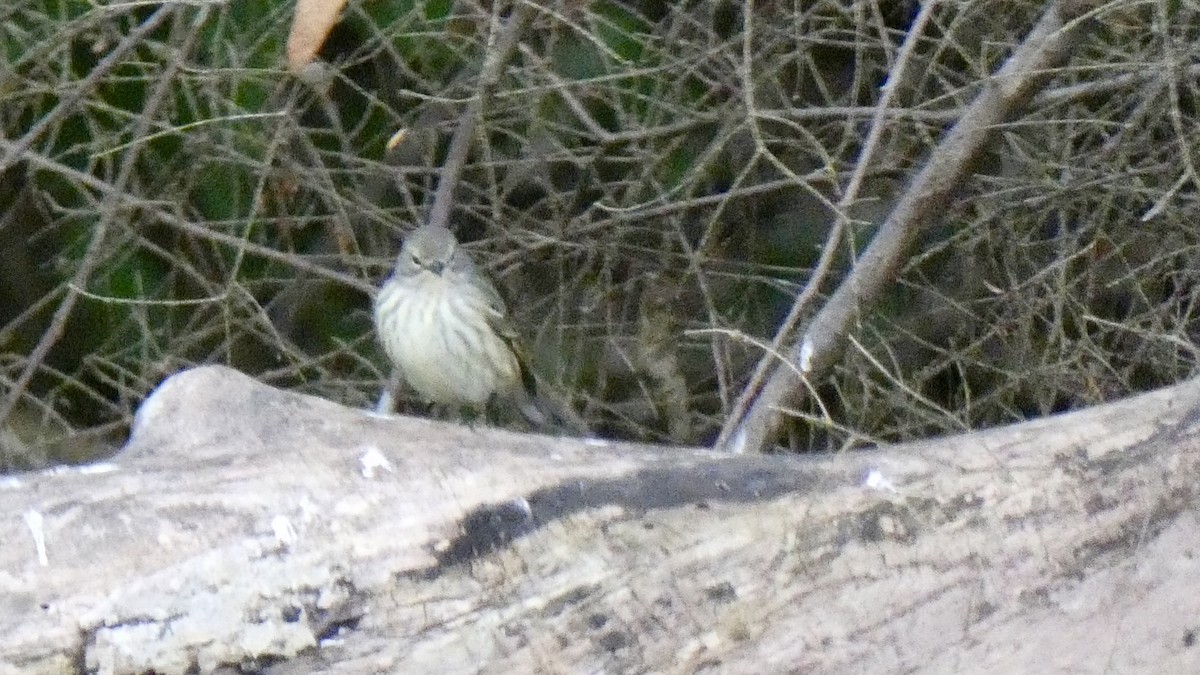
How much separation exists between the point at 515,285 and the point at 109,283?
3.65 feet

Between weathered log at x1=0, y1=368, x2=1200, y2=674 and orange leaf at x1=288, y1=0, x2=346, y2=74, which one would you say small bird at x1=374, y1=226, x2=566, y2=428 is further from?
weathered log at x1=0, y1=368, x2=1200, y2=674

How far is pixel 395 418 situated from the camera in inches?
100

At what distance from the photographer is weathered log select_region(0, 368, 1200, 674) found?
1.95 meters

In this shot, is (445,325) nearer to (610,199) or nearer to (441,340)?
(441,340)

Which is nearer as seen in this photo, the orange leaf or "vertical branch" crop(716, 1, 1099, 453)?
"vertical branch" crop(716, 1, 1099, 453)

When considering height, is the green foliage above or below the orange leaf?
below

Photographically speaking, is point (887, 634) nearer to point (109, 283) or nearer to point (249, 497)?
point (249, 497)

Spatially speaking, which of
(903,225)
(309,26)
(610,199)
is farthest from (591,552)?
(610,199)

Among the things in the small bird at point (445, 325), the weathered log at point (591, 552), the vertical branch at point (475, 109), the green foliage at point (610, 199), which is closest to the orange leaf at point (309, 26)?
the green foliage at point (610, 199)

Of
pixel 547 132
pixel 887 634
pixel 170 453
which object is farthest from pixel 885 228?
pixel 170 453

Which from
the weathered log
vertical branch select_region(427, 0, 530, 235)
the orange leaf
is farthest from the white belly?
the weathered log

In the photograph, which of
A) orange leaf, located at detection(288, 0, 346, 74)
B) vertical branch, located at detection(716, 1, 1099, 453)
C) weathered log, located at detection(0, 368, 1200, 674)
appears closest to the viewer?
weathered log, located at detection(0, 368, 1200, 674)

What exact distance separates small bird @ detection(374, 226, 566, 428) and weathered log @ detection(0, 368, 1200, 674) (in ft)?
3.84

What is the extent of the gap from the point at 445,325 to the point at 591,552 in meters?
1.62
